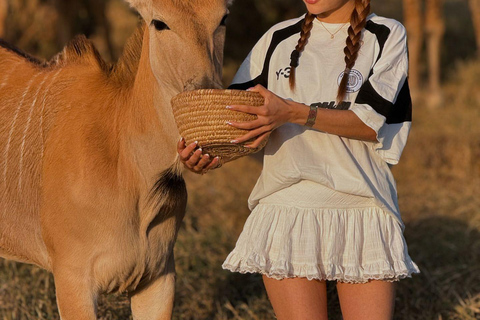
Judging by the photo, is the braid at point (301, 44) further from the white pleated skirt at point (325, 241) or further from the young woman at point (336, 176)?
the white pleated skirt at point (325, 241)

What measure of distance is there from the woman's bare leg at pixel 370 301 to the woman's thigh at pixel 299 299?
0.35 feet

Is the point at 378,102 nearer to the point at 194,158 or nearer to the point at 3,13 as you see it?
the point at 194,158

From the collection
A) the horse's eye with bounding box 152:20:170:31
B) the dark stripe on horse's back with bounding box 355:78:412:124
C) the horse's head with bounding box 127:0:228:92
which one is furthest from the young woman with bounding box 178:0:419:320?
the horse's eye with bounding box 152:20:170:31

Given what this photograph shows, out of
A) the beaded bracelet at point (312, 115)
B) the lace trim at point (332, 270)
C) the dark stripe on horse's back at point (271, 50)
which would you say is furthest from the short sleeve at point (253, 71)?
the lace trim at point (332, 270)

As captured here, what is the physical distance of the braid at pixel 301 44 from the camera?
2.79 m

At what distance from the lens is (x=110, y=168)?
2.98 m

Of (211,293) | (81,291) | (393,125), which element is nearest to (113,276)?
(81,291)

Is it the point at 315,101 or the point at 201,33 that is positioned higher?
the point at 201,33

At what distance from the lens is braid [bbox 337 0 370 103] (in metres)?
2.69

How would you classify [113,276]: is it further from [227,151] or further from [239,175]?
[239,175]

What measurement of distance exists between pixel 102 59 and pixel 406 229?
324 centimetres

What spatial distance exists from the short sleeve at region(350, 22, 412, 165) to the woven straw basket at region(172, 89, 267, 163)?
405 millimetres

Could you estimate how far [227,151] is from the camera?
2.61 meters

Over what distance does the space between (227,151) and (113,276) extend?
2.44ft
